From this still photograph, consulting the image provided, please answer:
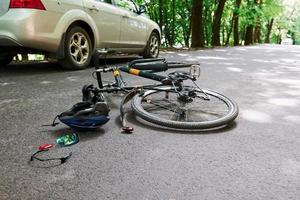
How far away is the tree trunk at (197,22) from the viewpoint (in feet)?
63.2

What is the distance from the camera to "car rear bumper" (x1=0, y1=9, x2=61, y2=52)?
6.02 metres

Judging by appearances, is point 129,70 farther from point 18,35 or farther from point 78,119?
point 18,35

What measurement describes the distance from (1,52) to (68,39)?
141 cm

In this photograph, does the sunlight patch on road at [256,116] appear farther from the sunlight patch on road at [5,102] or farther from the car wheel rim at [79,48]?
the car wheel rim at [79,48]

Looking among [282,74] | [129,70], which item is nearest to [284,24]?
[282,74]

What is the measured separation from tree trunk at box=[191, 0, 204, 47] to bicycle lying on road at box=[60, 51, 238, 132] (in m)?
15.2

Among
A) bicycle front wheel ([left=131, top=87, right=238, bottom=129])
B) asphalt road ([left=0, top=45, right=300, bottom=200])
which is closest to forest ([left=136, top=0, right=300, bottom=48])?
bicycle front wheel ([left=131, top=87, right=238, bottom=129])

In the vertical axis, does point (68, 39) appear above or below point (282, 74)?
above

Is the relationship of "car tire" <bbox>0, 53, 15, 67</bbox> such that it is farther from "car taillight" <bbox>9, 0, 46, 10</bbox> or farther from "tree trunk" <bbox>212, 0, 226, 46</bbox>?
"tree trunk" <bbox>212, 0, 226, 46</bbox>

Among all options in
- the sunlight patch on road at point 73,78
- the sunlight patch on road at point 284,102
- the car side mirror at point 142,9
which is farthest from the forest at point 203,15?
the sunlight patch on road at point 284,102

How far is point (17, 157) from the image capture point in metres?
2.74

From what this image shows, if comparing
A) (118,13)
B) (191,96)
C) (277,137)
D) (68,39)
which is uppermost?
(118,13)

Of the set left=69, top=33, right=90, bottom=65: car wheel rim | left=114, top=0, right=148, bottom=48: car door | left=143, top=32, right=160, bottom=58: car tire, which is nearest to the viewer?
left=69, top=33, right=90, bottom=65: car wheel rim

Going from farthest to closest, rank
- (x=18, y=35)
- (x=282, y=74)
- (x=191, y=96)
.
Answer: (x=282, y=74)
(x=18, y=35)
(x=191, y=96)
